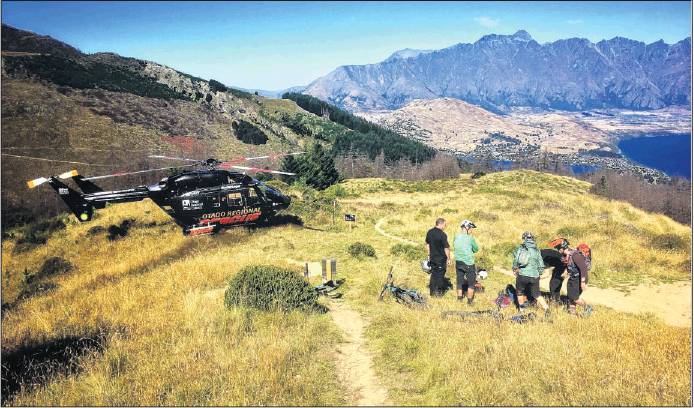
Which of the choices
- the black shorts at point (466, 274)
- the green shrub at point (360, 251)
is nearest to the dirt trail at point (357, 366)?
the black shorts at point (466, 274)

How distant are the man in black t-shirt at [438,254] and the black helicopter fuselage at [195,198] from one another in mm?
10003

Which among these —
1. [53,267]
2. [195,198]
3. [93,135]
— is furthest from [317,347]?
[93,135]

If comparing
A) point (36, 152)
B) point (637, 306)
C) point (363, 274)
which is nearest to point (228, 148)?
point (36, 152)

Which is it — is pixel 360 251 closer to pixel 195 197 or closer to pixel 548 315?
pixel 195 197

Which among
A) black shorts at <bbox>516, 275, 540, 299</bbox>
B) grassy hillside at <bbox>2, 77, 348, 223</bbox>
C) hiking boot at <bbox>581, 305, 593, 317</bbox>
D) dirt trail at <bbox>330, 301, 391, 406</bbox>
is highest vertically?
grassy hillside at <bbox>2, 77, 348, 223</bbox>

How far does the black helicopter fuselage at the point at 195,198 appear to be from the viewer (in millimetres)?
17438

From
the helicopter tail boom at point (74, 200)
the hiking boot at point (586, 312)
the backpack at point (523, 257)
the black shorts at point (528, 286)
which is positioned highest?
the helicopter tail boom at point (74, 200)

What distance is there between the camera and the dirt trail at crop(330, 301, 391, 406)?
666 cm

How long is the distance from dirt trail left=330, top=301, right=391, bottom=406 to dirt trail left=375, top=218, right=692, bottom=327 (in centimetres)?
854

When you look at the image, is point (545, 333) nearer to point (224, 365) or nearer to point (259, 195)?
point (224, 365)

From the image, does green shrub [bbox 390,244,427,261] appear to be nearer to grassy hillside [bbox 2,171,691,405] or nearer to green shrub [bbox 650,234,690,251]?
grassy hillside [bbox 2,171,691,405]

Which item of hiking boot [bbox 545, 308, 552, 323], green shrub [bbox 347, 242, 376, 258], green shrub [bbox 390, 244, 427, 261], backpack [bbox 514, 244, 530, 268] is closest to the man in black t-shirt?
backpack [bbox 514, 244, 530, 268]

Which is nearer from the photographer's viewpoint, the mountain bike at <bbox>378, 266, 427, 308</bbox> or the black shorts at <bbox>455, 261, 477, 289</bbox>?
the mountain bike at <bbox>378, 266, 427, 308</bbox>

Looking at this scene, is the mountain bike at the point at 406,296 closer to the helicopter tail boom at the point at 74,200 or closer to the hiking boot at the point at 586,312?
the hiking boot at the point at 586,312
